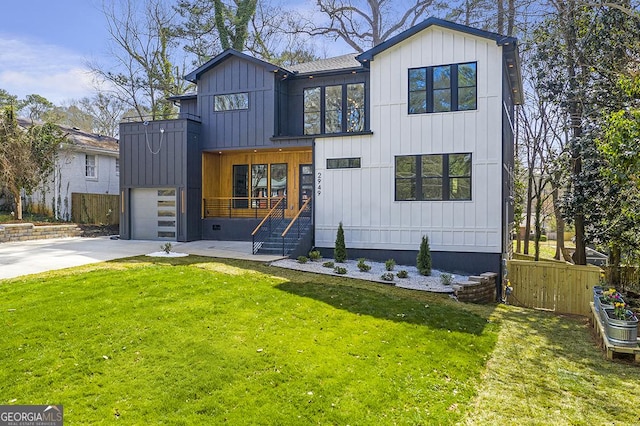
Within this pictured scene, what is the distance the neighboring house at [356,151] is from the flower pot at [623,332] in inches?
182

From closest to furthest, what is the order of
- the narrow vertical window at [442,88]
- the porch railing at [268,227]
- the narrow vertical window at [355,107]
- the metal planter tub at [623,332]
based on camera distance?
the metal planter tub at [623,332], the narrow vertical window at [442,88], the porch railing at [268,227], the narrow vertical window at [355,107]

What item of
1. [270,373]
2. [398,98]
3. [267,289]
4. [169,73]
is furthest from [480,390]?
[169,73]

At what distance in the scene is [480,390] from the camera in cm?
479

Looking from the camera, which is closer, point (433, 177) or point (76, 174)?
point (433, 177)

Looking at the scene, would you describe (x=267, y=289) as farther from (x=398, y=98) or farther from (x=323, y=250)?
(x=398, y=98)

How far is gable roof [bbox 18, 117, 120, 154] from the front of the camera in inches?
768

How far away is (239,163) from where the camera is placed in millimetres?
16609

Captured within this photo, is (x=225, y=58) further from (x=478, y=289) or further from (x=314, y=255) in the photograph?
(x=478, y=289)

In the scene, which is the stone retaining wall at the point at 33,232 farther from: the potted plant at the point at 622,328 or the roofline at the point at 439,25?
the potted plant at the point at 622,328

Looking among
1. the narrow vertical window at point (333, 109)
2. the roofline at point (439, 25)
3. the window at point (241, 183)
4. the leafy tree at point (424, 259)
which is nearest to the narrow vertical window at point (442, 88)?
the roofline at point (439, 25)

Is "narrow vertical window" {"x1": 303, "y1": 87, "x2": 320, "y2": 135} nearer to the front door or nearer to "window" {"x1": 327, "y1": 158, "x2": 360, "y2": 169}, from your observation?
the front door

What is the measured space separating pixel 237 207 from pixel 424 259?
8.19 m

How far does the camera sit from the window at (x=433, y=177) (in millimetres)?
11656

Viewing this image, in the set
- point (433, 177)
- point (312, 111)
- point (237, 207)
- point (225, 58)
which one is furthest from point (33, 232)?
point (433, 177)
